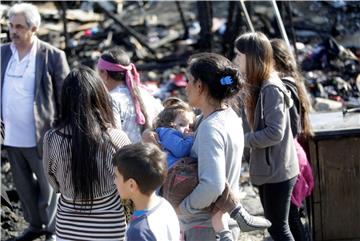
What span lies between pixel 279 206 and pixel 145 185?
165cm

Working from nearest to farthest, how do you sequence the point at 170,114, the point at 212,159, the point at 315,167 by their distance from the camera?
the point at 212,159 → the point at 170,114 → the point at 315,167

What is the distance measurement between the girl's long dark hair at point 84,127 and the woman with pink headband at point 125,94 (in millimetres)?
1040

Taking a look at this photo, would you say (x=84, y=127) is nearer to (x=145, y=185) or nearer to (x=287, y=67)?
(x=145, y=185)

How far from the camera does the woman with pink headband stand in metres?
5.06

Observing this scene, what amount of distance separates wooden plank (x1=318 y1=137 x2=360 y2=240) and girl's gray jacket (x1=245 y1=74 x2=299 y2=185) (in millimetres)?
660

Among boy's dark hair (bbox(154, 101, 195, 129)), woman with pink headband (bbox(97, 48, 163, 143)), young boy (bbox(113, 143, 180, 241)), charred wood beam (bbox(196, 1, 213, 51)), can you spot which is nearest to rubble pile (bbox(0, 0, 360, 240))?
charred wood beam (bbox(196, 1, 213, 51))

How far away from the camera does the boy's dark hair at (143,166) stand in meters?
3.50

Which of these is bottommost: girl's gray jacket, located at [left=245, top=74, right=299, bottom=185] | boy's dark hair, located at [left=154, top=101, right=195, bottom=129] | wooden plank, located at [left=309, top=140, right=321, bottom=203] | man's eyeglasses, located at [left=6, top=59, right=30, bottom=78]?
wooden plank, located at [left=309, top=140, right=321, bottom=203]

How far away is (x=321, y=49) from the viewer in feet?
37.0

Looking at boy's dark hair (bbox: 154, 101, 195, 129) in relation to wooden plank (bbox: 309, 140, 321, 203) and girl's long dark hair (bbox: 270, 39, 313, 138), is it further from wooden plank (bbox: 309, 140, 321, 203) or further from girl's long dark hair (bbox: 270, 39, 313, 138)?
wooden plank (bbox: 309, 140, 321, 203)

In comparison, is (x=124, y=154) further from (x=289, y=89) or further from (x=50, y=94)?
(x=50, y=94)

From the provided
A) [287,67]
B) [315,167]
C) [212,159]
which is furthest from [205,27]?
[212,159]

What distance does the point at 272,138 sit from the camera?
15.6 ft

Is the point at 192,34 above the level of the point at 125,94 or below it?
below
